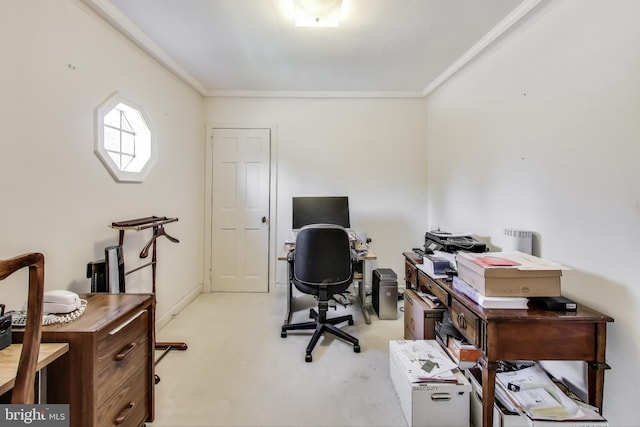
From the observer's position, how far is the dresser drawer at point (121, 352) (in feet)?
3.81

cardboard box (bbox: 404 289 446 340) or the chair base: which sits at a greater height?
cardboard box (bbox: 404 289 446 340)

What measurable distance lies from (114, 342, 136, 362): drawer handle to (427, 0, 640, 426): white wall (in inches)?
90.8

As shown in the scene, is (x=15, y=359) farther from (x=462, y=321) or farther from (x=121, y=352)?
(x=462, y=321)

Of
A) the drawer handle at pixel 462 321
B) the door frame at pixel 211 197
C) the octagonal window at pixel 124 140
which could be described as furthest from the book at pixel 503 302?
the door frame at pixel 211 197

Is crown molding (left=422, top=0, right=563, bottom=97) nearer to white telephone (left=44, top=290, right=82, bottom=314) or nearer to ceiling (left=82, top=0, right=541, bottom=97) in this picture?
ceiling (left=82, top=0, right=541, bottom=97)

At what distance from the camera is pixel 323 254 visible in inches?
88.5

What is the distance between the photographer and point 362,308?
3064mm

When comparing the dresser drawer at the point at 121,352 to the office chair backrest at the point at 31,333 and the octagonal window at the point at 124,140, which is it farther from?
the octagonal window at the point at 124,140

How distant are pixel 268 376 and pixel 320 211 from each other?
174 centimetres

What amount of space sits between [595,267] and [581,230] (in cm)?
20

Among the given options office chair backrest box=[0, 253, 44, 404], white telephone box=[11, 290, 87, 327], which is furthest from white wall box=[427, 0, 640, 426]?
white telephone box=[11, 290, 87, 327]

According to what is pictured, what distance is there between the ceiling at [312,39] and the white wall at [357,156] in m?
0.32

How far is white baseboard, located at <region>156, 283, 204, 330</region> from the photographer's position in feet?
8.79

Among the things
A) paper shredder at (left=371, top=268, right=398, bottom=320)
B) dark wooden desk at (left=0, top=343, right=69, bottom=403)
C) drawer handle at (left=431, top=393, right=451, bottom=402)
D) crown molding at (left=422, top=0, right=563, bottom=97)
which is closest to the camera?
dark wooden desk at (left=0, top=343, right=69, bottom=403)
